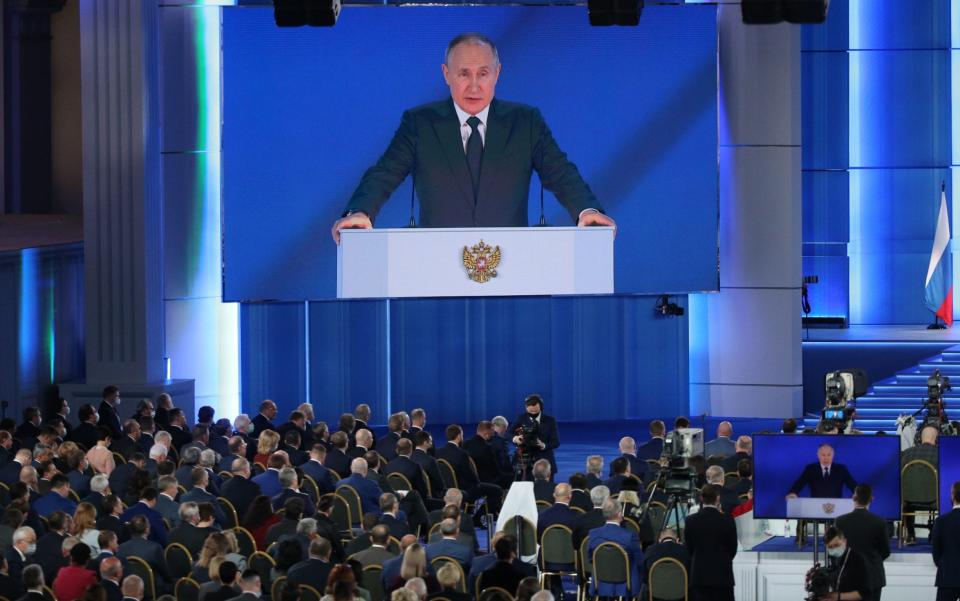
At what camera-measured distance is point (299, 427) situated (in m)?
18.6

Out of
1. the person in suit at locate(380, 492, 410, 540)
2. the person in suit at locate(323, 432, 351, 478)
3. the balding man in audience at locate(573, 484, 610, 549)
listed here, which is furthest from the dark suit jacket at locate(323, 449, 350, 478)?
the balding man in audience at locate(573, 484, 610, 549)

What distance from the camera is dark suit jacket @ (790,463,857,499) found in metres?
13.1

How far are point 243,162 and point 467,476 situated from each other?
23.7 feet

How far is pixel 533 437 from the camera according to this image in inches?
690

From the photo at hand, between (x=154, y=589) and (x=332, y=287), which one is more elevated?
(x=332, y=287)

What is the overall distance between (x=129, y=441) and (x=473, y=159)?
23.5ft

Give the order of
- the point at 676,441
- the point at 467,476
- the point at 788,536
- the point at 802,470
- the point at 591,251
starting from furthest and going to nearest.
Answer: the point at 591,251 < the point at 467,476 < the point at 788,536 < the point at 676,441 < the point at 802,470

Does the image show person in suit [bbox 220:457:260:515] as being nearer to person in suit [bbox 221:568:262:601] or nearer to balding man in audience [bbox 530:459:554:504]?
balding man in audience [bbox 530:459:554:504]

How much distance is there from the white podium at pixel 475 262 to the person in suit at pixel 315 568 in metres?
8.80

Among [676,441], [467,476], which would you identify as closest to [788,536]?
[676,441]

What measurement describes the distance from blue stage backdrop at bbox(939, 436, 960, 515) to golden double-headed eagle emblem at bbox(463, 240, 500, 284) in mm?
8915

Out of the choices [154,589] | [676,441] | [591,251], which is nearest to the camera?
[154,589]

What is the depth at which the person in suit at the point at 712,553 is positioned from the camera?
509 inches

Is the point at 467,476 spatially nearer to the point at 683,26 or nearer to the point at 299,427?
the point at 299,427
